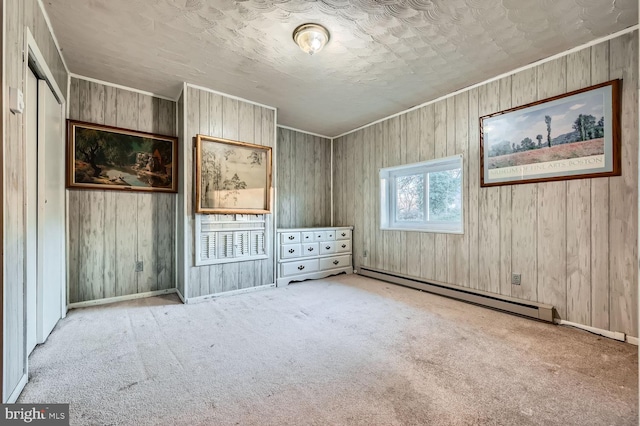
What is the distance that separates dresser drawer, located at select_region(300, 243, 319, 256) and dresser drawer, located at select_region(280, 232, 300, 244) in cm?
16

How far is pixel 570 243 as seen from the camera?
2408 mm

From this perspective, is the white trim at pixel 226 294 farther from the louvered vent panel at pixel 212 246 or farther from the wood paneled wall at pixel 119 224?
the wood paneled wall at pixel 119 224

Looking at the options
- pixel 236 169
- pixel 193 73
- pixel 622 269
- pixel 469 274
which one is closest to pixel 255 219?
pixel 236 169

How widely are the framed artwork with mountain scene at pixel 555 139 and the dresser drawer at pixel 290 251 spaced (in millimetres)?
2502

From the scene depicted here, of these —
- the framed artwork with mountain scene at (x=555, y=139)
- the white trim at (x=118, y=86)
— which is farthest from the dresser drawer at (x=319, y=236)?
the white trim at (x=118, y=86)

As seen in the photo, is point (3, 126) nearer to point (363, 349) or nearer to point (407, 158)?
point (363, 349)

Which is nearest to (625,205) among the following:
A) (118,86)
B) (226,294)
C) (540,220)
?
(540,220)

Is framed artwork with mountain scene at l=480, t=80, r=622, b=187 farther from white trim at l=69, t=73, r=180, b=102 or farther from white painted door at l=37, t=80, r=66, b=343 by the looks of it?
white painted door at l=37, t=80, r=66, b=343

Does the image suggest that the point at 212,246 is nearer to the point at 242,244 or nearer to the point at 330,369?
the point at 242,244

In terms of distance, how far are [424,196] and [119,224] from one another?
388 centimetres

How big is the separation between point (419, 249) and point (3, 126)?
384 centimetres

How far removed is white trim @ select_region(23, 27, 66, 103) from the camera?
65.0 inches

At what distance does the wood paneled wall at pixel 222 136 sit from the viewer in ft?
10.2
